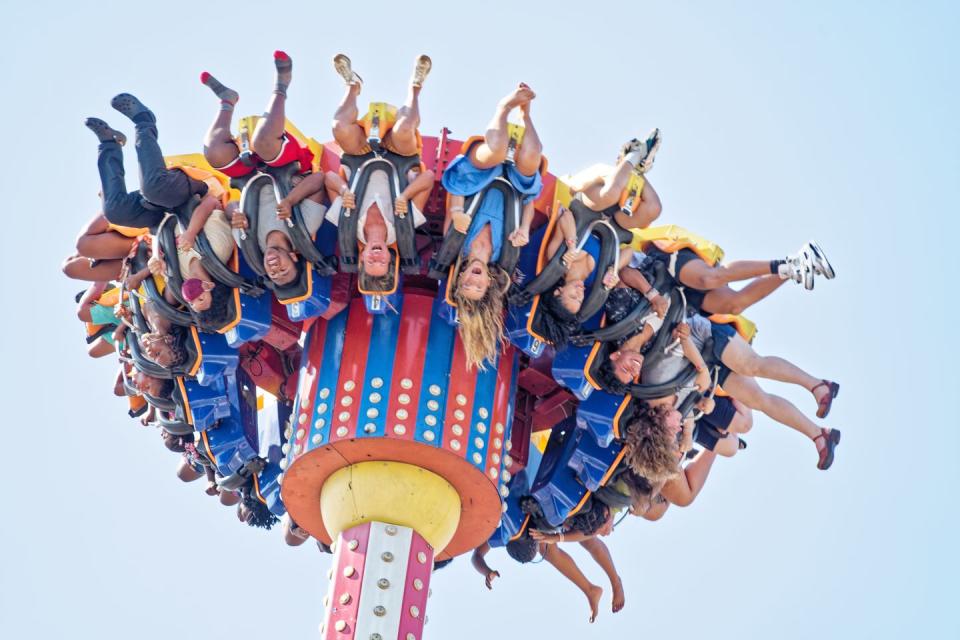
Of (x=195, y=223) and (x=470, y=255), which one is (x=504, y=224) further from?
(x=195, y=223)

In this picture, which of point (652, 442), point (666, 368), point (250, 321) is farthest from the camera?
point (652, 442)

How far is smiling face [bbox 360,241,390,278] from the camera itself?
67.1 ft

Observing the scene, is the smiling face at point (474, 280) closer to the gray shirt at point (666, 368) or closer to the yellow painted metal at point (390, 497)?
the yellow painted metal at point (390, 497)

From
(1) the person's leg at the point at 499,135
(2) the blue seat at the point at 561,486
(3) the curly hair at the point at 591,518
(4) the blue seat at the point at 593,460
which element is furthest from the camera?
(3) the curly hair at the point at 591,518

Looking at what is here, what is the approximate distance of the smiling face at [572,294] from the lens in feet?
68.8

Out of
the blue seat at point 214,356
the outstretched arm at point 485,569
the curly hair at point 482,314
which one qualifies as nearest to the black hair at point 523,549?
the outstretched arm at point 485,569

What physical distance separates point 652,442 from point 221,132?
613 cm

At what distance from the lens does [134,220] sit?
2112 centimetres

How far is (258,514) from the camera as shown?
24.0 m

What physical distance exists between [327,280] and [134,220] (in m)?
2.26

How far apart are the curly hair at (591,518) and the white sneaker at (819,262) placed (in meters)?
4.27

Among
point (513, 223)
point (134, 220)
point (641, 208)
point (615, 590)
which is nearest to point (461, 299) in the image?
point (513, 223)

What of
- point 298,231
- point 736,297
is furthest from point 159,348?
point 736,297

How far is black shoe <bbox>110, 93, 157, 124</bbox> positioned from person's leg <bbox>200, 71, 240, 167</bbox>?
2.49ft
